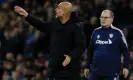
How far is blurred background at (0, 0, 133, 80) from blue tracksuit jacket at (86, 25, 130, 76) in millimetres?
2447

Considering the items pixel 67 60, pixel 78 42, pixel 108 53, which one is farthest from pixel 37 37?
pixel 67 60

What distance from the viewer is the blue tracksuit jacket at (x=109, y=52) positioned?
8914 mm

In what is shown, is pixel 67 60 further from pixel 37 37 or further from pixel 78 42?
pixel 37 37

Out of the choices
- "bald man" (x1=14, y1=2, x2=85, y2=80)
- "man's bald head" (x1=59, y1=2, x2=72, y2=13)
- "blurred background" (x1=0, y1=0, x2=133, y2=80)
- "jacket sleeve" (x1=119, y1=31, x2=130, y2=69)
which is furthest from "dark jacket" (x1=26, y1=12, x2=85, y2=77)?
"blurred background" (x1=0, y1=0, x2=133, y2=80)

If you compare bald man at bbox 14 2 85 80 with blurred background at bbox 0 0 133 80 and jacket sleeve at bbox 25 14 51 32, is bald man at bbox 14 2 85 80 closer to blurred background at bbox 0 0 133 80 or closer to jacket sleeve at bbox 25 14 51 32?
jacket sleeve at bbox 25 14 51 32

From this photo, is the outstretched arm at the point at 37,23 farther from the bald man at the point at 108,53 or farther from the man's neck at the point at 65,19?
the bald man at the point at 108,53

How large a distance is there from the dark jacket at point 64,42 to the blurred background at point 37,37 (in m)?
3.27

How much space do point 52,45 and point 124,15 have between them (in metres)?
4.47

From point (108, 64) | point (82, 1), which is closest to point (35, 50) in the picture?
point (82, 1)

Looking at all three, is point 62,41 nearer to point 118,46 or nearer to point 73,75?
point 73,75

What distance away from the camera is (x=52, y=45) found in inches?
330

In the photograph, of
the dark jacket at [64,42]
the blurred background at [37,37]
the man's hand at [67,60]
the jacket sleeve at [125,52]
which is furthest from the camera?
the blurred background at [37,37]

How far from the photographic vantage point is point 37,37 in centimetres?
1381

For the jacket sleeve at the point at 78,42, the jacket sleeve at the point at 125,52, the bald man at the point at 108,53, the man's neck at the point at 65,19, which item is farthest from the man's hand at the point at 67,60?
the jacket sleeve at the point at 125,52
